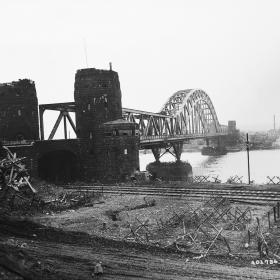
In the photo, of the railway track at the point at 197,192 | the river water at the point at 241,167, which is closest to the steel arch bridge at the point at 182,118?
the river water at the point at 241,167

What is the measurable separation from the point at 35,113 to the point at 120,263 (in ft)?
97.9

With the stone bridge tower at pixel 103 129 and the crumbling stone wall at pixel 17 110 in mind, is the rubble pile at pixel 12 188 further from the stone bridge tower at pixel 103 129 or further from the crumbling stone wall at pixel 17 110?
the crumbling stone wall at pixel 17 110

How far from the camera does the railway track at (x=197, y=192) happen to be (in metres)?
21.2

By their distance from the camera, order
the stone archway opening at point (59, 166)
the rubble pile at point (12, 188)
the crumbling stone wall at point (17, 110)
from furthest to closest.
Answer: the stone archway opening at point (59, 166) < the crumbling stone wall at point (17, 110) < the rubble pile at point (12, 188)

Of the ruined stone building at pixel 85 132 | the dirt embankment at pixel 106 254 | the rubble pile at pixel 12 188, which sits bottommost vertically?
the dirt embankment at pixel 106 254

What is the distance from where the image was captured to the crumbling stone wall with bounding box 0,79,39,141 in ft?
119

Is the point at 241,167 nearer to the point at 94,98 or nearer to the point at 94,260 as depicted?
the point at 94,98

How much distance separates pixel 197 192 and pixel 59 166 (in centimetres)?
1807

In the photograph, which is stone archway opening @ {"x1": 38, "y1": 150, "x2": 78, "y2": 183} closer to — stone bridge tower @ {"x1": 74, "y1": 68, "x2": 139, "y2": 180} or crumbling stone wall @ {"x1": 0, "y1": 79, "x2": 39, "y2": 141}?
stone bridge tower @ {"x1": 74, "y1": 68, "x2": 139, "y2": 180}

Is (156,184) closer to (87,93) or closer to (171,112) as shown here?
(87,93)

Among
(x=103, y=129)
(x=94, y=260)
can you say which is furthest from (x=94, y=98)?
(x=94, y=260)

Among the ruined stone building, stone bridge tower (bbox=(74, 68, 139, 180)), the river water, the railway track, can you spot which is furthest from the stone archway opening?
the river water

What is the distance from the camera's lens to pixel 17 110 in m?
36.6

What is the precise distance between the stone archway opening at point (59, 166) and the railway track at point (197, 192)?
8020mm
